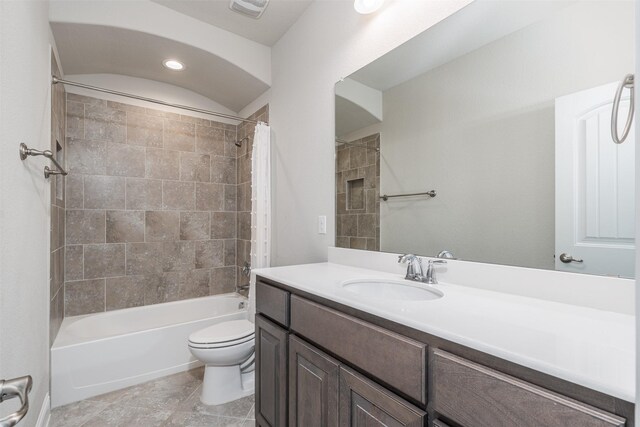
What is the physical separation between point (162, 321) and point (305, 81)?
8.27 ft

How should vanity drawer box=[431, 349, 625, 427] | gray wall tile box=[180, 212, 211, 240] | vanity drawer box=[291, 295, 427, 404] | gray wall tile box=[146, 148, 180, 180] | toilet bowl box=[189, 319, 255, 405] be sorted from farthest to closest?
gray wall tile box=[180, 212, 211, 240] → gray wall tile box=[146, 148, 180, 180] → toilet bowl box=[189, 319, 255, 405] → vanity drawer box=[291, 295, 427, 404] → vanity drawer box=[431, 349, 625, 427]

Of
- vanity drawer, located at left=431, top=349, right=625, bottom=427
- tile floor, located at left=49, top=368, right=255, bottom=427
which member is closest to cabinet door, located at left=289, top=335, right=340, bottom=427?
vanity drawer, located at left=431, top=349, right=625, bottom=427

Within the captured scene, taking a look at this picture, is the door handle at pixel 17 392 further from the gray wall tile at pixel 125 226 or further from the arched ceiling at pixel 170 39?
the gray wall tile at pixel 125 226

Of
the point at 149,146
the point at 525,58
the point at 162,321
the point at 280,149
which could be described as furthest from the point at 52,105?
the point at 525,58

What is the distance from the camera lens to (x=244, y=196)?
124 inches

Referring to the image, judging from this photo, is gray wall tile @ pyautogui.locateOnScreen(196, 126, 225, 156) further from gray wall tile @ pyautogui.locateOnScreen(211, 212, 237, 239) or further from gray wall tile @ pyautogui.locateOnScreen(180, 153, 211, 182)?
gray wall tile @ pyautogui.locateOnScreen(211, 212, 237, 239)

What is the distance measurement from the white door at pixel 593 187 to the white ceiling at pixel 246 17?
1873 mm

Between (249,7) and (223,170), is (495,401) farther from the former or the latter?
(223,170)

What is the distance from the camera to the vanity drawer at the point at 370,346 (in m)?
0.74

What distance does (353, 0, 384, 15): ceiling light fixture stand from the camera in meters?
1.53

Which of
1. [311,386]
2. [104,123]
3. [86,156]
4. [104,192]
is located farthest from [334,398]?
[104,123]

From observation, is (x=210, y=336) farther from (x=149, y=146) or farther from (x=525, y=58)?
(x=525, y=58)

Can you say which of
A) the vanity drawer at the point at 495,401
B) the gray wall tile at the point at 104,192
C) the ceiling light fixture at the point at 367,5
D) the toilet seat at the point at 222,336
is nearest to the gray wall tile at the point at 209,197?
the gray wall tile at the point at 104,192

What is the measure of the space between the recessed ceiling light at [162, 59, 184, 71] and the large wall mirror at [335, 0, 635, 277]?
1.69m
